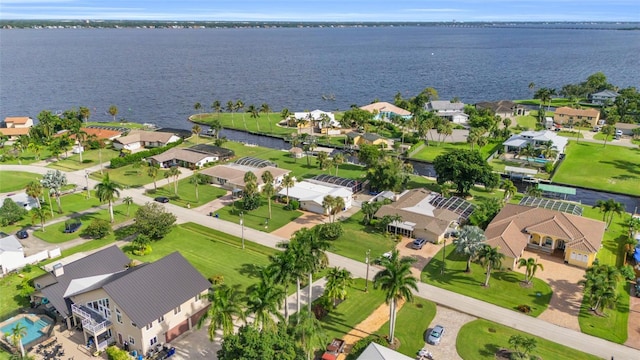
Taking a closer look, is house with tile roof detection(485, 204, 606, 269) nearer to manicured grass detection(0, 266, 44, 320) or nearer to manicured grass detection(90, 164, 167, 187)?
manicured grass detection(0, 266, 44, 320)

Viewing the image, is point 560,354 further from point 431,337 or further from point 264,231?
point 264,231

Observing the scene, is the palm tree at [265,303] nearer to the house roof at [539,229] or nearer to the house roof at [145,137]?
the house roof at [539,229]

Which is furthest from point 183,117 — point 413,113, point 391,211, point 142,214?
point 391,211

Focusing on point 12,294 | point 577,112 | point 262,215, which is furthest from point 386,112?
point 12,294

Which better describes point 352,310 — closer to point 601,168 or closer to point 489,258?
point 489,258

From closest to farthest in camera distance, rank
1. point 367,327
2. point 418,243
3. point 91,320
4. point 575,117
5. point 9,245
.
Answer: point 91,320 → point 367,327 → point 9,245 → point 418,243 → point 575,117
